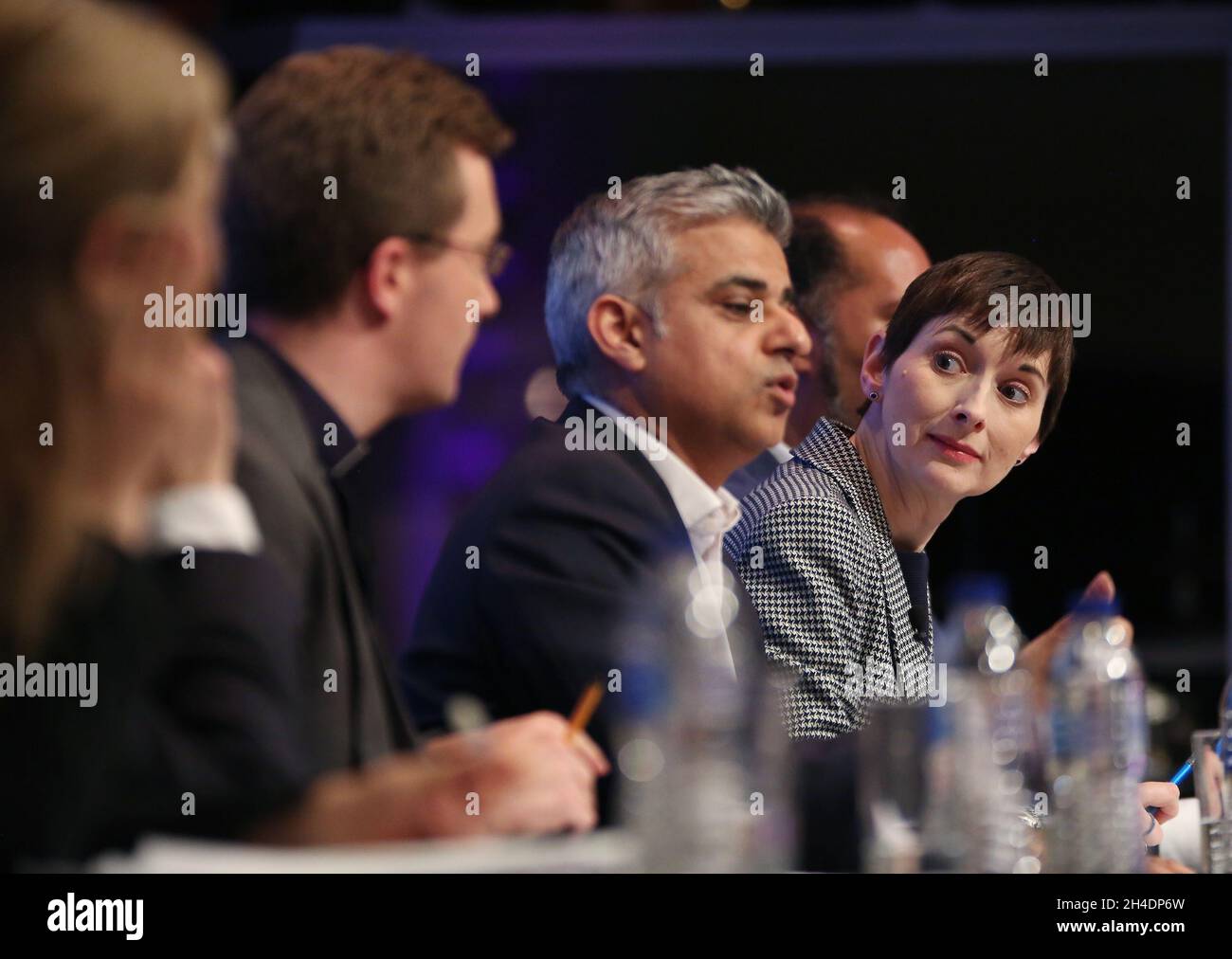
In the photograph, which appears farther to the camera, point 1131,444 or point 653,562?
point 1131,444

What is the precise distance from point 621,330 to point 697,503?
12.5 inches

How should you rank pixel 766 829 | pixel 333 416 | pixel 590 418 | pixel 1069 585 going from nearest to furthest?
1. pixel 766 829
2. pixel 333 416
3. pixel 590 418
4. pixel 1069 585

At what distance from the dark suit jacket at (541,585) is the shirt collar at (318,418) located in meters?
0.31

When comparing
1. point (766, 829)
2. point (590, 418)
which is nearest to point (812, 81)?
point (590, 418)

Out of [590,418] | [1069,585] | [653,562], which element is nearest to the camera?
[653,562]

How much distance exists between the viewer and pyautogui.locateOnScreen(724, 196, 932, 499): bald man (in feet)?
8.66

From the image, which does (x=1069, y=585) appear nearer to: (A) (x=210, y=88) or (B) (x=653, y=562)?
(B) (x=653, y=562)

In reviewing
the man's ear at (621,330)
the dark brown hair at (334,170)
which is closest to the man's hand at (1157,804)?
the man's ear at (621,330)

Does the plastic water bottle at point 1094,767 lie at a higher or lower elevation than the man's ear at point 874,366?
lower

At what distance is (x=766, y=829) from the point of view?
1.69m

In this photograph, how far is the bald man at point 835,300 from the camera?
2.64 metres

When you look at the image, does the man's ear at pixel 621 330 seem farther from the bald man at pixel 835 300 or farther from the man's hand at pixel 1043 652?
the man's hand at pixel 1043 652

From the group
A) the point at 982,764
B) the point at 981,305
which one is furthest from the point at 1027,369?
the point at 982,764
